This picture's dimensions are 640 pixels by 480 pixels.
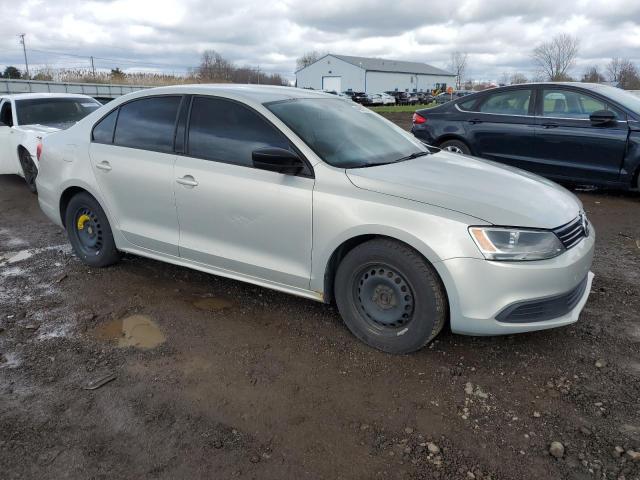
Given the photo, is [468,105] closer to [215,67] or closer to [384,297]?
[384,297]

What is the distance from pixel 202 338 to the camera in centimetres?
363

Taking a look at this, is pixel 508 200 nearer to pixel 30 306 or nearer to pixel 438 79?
pixel 30 306

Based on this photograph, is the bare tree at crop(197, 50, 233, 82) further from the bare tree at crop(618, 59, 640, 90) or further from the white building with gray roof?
the bare tree at crop(618, 59, 640, 90)

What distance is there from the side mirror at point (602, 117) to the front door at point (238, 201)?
206 inches

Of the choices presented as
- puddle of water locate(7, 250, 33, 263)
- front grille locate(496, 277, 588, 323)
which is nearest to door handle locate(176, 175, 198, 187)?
front grille locate(496, 277, 588, 323)

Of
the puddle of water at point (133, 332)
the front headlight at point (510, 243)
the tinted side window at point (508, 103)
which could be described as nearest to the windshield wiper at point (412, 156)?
the front headlight at point (510, 243)

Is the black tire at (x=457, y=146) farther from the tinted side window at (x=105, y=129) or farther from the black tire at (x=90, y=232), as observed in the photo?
the black tire at (x=90, y=232)

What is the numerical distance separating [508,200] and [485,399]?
121 cm

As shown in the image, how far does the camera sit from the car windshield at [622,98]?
277 inches

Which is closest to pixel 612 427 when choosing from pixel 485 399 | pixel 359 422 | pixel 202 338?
pixel 485 399

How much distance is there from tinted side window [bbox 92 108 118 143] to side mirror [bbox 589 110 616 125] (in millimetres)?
5983

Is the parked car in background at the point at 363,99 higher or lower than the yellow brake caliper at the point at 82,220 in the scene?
Answer: higher

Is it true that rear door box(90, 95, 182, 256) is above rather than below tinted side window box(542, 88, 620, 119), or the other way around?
below

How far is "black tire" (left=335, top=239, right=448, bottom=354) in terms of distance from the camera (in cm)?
311
